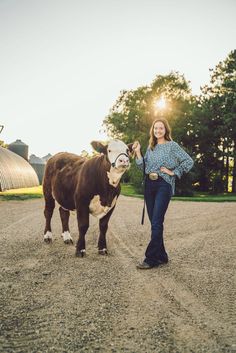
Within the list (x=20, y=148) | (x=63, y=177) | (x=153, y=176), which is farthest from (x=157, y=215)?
(x=20, y=148)

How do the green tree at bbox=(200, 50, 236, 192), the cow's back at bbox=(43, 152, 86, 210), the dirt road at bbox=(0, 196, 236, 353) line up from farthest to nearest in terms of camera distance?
the green tree at bbox=(200, 50, 236, 192) < the cow's back at bbox=(43, 152, 86, 210) < the dirt road at bbox=(0, 196, 236, 353)

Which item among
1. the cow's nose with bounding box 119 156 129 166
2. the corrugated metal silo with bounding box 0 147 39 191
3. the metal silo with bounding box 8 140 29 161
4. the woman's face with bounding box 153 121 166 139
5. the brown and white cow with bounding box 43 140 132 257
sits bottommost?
the corrugated metal silo with bounding box 0 147 39 191

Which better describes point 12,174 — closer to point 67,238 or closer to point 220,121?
point 220,121

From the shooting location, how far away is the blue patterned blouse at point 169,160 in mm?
5488

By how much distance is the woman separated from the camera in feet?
17.8

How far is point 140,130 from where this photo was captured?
47.2 metres

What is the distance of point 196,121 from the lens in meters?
41.3

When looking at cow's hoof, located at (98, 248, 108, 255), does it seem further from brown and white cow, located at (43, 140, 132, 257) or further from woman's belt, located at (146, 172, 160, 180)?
woman's belt, located at (146, 172, 160, 180)

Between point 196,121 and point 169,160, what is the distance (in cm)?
3747

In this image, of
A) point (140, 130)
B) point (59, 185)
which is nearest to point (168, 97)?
point (140, 130)

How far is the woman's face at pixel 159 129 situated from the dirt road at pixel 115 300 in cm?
219

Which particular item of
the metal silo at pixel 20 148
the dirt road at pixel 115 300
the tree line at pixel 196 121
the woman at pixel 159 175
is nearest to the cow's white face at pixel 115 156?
the woman at pixel 159 175

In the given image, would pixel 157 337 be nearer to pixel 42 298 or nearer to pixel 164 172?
pixel 42 298

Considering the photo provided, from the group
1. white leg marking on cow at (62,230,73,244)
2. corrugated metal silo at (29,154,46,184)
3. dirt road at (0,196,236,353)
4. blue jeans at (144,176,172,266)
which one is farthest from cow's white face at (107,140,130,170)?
corrugated metal silo at (29,154,46,184)
